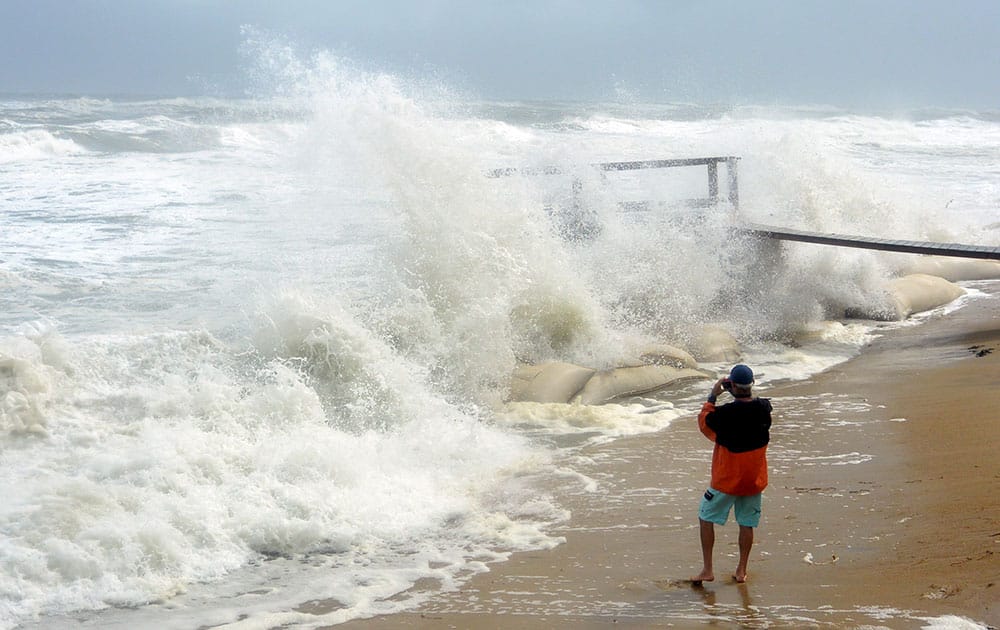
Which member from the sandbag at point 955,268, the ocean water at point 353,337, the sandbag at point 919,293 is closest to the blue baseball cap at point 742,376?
the ocean water at point 353,337

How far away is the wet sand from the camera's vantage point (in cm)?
433

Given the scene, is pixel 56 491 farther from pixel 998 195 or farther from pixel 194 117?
pixel 194 117

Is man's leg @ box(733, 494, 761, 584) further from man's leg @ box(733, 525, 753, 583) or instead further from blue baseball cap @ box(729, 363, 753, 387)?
blue baseball cap @ box(729, 363, 753, 387)

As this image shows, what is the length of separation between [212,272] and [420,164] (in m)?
2.63

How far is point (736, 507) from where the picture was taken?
15.4 feet

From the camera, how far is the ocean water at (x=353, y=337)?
5129 millimetres

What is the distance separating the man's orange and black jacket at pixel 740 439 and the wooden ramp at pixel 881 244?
6.51 m

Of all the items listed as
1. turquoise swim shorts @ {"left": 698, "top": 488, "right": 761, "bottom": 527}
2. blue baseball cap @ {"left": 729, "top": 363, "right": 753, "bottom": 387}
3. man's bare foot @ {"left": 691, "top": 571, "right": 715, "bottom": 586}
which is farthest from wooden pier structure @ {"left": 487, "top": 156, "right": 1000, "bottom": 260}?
man's bare foot @ {"left": 691, "top": 571, "right": 715, "bottom": 586}

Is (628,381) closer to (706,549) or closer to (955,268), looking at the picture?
(706,549)

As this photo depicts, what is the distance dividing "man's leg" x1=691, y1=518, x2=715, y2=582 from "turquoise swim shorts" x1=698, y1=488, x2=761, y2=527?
31mm

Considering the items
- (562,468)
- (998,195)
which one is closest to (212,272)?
(562,468)

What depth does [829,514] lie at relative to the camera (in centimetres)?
542

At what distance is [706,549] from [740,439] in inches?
20.6

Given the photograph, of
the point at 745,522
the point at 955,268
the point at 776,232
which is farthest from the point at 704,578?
the point at 955,268
